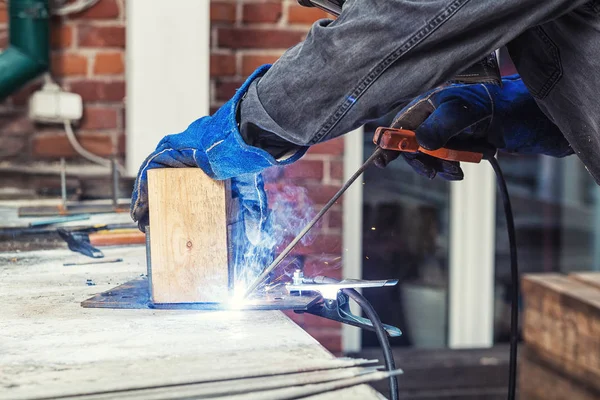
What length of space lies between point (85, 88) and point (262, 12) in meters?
0.56

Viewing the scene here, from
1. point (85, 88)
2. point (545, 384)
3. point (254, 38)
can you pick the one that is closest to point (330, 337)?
point (545, 384)

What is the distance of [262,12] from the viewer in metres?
2.16

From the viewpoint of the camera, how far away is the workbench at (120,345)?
2.50 feet

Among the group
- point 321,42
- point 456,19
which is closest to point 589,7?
point 456,19

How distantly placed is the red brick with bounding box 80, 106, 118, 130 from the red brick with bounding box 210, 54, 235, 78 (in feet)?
1.03

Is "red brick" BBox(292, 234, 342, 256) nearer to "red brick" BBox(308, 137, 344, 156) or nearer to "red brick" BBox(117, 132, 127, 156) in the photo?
"red brick" BBox(308, 137, 344, 156)

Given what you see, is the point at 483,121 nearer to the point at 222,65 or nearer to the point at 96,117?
the point at 222,65

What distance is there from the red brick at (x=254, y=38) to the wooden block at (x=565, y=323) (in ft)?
3.40

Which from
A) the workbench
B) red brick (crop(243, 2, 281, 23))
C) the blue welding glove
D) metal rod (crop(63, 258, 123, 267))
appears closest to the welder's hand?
the blue welding glove

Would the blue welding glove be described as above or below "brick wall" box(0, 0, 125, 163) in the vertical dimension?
below

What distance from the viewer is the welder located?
0.85 meters

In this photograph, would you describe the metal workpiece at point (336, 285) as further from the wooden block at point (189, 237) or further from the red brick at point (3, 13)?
the red brick at point (3, 13)

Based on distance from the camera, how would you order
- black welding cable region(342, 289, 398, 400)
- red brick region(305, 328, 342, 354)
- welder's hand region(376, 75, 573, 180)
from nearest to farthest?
black welding cable region(342, 289, 398, 400) → welder's hand region(376, 75, 573, 180) → red brick region(305, 328, 342, 354)

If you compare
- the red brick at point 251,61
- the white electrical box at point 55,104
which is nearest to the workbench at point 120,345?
the white electrical box at point 55,104
